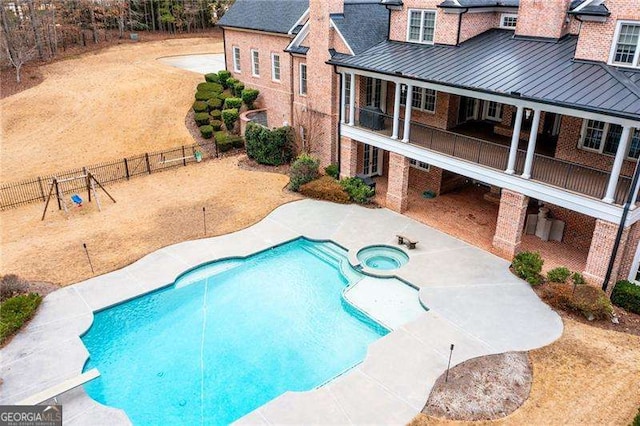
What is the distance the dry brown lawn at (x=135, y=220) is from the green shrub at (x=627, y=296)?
14.6m

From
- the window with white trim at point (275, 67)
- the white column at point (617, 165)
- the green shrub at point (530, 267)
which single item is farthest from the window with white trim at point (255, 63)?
the white column at point (617, 165)

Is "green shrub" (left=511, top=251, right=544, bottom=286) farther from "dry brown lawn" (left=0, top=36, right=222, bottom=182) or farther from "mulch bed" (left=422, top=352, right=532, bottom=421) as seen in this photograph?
"dry brown lawn" (left=0, top=36, right=222, bottom=182)

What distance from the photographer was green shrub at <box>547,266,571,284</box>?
1646 centimetres

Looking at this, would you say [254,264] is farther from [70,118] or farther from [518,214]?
[70,118]

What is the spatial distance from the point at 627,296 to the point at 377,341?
9.00 metres

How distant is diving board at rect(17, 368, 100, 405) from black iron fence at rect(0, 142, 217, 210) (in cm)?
1311

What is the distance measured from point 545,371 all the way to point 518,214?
6739 mm

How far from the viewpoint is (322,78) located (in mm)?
24891

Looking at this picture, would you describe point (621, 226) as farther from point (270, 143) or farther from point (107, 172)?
point (107, 172)

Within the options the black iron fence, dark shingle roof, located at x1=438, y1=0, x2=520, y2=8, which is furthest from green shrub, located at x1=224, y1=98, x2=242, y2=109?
dark shingle roof, located at x1=438, y1=0, x2=520, y2=8

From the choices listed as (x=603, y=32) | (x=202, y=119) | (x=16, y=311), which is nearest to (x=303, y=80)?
(x=202, y=119)

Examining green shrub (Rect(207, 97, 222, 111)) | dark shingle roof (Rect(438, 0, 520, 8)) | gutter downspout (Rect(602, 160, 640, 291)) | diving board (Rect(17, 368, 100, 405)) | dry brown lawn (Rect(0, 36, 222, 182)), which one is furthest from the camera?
green shrub (Rect(207, 97, 222, 111))

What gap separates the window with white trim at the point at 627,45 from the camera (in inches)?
614

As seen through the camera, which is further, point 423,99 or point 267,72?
point 267,72
